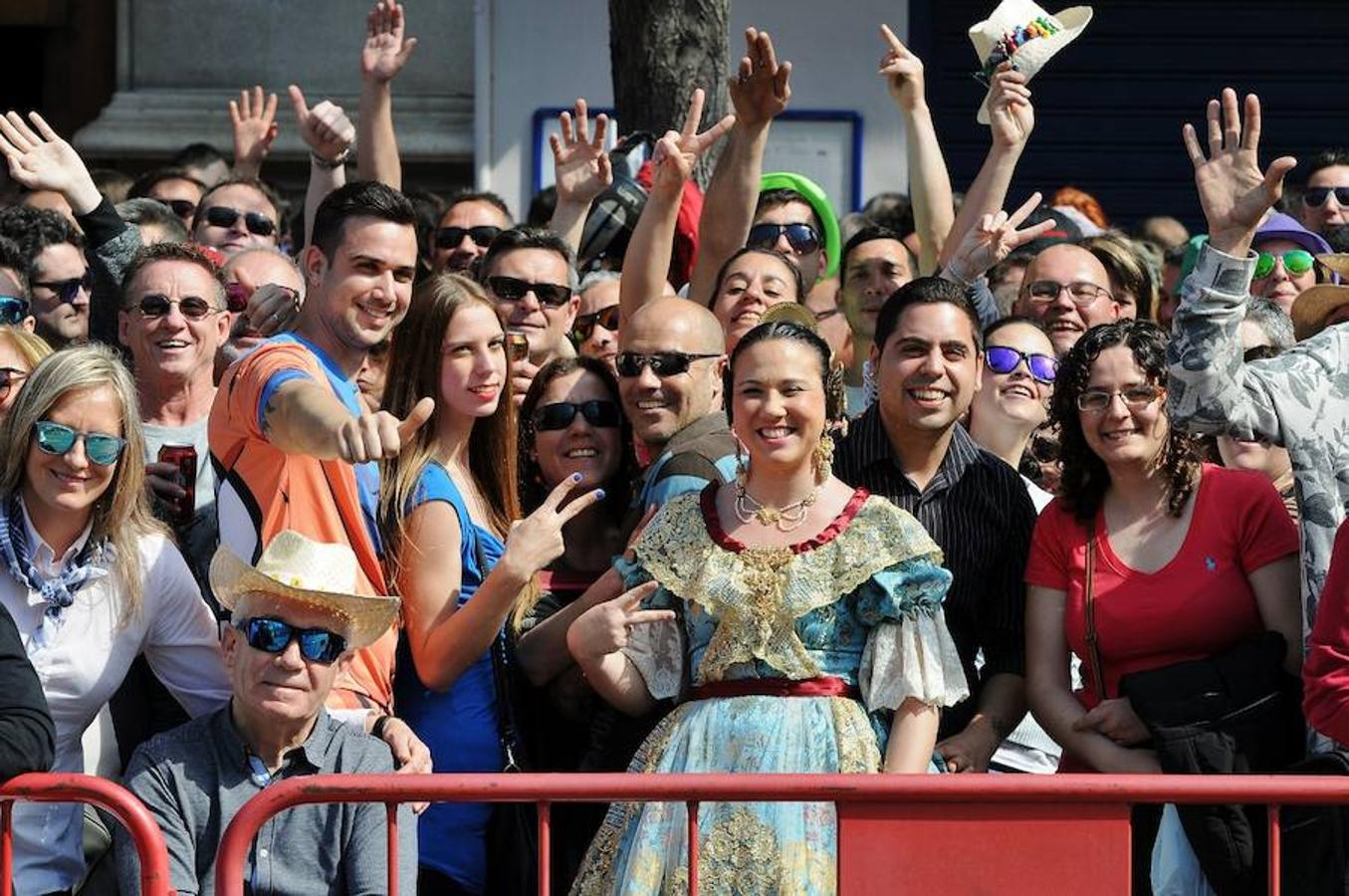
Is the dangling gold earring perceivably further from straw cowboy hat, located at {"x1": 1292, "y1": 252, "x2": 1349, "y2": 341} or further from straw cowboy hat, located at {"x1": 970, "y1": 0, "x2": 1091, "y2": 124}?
straw cowboy hat, located at {"x1": 970, "y1": 0, "x2": 1091, "y2": 124}

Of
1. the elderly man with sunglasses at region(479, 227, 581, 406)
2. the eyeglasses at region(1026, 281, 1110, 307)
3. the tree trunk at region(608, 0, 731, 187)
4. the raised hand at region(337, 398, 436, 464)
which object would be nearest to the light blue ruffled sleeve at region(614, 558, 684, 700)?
the raised hand at region(337, 398, 436, 464)

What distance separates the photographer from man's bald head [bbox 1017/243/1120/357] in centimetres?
765

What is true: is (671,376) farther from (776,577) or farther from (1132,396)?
(1132,396)

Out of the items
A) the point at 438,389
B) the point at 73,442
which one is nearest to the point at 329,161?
the point at 438,389

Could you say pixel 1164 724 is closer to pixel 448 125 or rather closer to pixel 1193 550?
pixel 1193 550

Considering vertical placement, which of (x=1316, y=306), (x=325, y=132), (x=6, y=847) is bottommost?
(x=6, y=847)

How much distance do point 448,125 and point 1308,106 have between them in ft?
15.5

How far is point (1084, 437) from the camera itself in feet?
19.6

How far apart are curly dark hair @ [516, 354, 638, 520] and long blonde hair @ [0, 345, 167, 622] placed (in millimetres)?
1233

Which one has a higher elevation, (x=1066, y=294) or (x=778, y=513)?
(x=1066, y=294)

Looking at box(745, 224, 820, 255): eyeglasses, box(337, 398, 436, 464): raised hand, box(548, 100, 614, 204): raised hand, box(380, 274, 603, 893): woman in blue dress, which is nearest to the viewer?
box(337, 398, 436, 464): raised hand

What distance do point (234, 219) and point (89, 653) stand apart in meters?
3.34

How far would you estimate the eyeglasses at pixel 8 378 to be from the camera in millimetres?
6395

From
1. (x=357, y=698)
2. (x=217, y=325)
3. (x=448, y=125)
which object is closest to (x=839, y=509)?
(x=357, y=698)
